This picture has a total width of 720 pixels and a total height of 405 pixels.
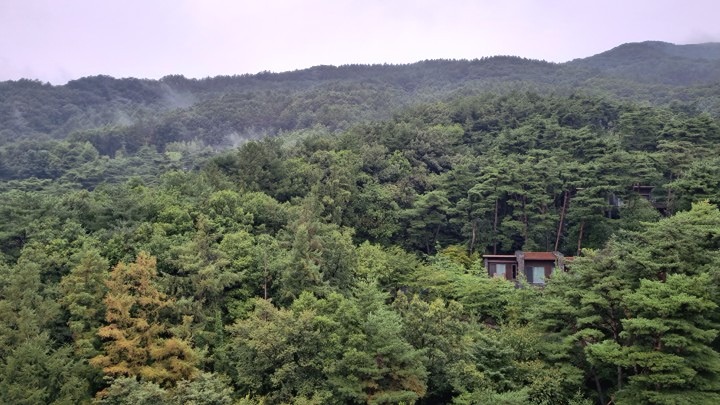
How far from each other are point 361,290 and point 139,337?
7326mm

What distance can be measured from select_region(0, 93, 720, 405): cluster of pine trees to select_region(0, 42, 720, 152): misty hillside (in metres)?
34.3

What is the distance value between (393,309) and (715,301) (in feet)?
31.8

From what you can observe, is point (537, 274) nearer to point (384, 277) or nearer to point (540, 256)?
point (540, 256)

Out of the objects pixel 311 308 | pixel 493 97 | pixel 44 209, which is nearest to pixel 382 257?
pixel 311 308

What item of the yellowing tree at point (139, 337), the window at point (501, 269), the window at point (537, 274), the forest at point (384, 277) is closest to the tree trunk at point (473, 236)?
the forest at point (384, 277)

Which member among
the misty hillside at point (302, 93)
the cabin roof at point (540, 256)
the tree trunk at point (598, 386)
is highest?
the misty hillside at point (302, 93)

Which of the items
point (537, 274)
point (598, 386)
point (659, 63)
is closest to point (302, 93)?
point (659, 63)

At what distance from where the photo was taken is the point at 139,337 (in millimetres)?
17984

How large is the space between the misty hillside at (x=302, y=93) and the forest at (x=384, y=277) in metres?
32.6

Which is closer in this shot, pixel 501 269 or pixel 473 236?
pixel 501 269

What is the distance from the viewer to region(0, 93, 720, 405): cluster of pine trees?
16016 millimetres

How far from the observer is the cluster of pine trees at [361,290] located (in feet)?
52.5

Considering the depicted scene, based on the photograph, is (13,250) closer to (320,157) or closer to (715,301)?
(320,157)

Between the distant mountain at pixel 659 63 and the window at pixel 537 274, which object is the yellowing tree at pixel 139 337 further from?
the distant mountain at pixel 659 63
